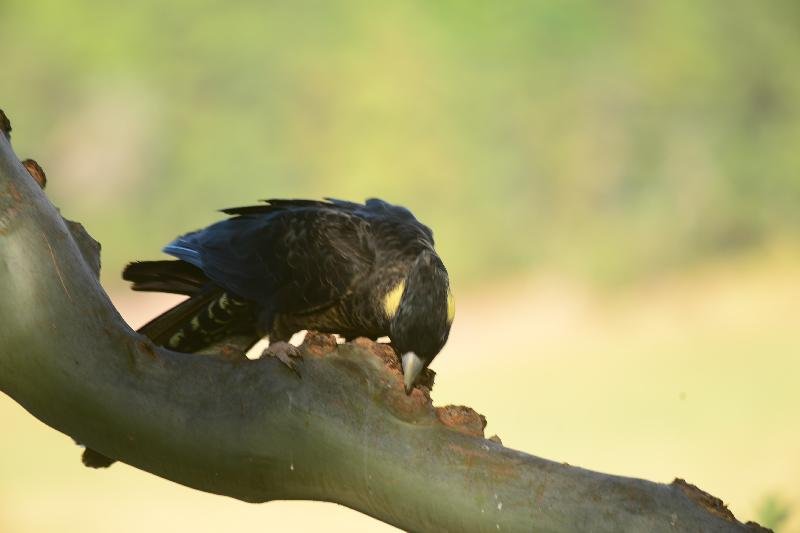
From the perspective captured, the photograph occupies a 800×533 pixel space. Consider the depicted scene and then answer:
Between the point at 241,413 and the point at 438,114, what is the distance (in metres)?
7.77

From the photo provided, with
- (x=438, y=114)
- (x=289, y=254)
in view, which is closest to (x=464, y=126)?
(x=438, y=114)

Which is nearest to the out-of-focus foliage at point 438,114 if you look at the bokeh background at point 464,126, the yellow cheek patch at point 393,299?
the bokeh background at point 464,126

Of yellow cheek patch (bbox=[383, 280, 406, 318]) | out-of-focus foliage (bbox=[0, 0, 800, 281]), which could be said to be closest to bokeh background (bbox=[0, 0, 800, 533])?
out-of-focus foliage (bbox=[0, 0, 800, 281])

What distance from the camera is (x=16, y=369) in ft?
6.71

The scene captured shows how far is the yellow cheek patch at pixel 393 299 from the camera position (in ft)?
10.8

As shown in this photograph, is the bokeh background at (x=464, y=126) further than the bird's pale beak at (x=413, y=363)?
Yes

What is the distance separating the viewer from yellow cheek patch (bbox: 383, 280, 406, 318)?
3.30 meters

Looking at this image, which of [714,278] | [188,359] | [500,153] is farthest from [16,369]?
[714,278]

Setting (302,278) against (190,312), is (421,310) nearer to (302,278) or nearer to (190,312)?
(302,278)

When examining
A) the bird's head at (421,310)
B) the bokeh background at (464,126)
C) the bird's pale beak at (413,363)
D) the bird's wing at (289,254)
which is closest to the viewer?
the bird's pale beak at (413,363)

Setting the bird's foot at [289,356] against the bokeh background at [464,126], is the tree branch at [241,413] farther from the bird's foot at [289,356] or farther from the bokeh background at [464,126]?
the bokeh background at [464,126]

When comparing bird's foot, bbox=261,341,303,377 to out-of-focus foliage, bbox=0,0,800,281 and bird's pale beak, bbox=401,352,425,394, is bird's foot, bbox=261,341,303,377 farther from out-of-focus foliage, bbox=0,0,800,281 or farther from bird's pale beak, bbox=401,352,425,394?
out-of-focus foliage, bbox=0,0,800,281

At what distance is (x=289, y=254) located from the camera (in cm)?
352

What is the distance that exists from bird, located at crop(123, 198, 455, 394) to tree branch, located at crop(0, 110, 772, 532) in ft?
3.78
